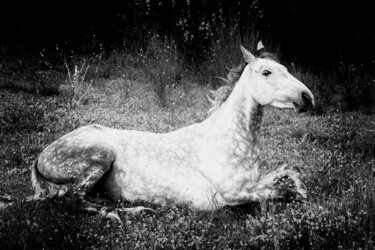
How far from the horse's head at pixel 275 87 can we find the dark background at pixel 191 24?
29.5ft

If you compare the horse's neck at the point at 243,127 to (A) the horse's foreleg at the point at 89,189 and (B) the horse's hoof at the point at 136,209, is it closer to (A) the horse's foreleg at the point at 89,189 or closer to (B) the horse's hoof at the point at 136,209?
(B) the horse's hoof at the point at 136,209

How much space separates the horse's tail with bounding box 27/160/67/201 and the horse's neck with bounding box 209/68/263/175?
202 cm

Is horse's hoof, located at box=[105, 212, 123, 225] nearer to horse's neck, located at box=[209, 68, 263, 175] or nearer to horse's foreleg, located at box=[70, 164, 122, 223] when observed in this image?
horse's foreleg, located at box=[70, 164, 122, 223]

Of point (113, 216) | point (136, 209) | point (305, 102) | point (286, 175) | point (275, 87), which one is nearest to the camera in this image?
point (113, 216)

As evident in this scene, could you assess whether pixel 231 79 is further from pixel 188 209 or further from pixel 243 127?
pixel 188 209

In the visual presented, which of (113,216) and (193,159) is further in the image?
(193,159)

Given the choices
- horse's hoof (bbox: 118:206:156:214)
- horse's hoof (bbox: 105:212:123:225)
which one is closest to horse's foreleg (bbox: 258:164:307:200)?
horse's hoof (bbox: 118:206:156:214)

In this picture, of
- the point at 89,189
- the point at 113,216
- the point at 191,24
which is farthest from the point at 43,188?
the point at 191,24

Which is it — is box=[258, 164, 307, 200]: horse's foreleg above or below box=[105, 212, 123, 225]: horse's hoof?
above

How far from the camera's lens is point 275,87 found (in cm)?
546

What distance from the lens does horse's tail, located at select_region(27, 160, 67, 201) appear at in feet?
16.9

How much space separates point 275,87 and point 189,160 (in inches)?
53.3

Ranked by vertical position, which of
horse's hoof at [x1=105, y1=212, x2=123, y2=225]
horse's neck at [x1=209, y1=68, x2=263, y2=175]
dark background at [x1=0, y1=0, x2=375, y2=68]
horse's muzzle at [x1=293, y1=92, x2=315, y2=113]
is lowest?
horse's hoof at [x1=105, y1=212, x2=123, y2=225]

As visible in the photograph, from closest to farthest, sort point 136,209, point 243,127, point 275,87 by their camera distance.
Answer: point 136,209 < point 275,87 < point 243,127
